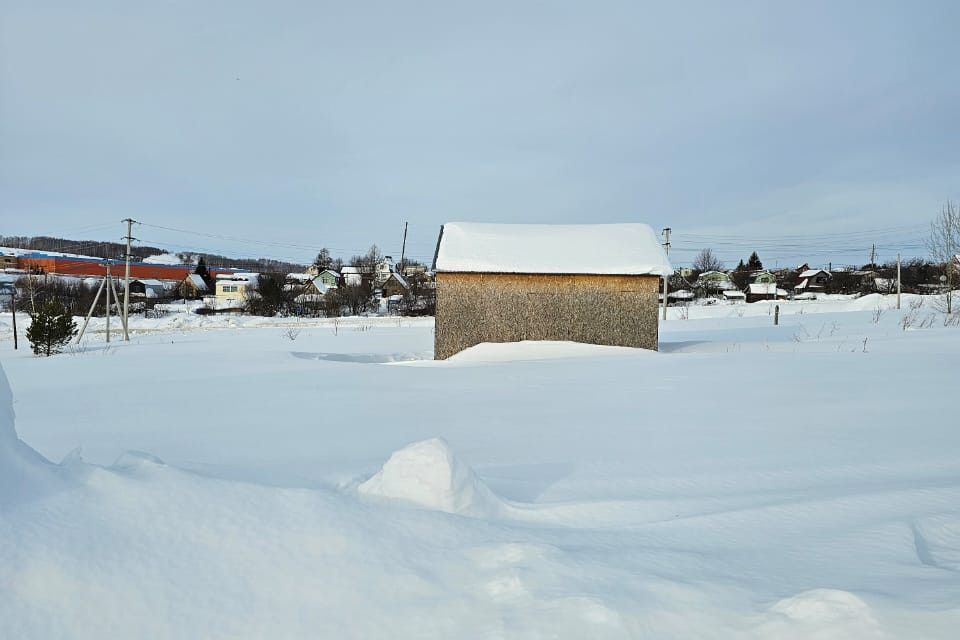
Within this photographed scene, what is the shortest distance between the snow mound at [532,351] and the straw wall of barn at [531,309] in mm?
523

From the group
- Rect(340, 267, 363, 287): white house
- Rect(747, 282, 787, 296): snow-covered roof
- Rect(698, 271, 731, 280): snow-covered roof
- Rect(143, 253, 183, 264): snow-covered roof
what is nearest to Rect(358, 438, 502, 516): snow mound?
Rect(340, 267, 363, 287): white house

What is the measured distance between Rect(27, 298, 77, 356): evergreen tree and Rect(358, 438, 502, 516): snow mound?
1959 cm

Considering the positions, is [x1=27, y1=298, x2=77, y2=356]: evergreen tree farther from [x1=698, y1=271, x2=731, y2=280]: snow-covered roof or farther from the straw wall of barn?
[x1=698, y1=271, x2=731, y2=280]: snow-covered roof

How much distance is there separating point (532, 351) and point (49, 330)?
48.9ft

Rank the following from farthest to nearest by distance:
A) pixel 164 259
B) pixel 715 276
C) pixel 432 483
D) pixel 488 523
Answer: pixel 164 259, pixel 715 276, pixel 432 483, pixel 488 523

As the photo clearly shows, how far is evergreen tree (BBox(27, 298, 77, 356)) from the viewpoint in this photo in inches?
716

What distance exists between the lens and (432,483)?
3.01 m

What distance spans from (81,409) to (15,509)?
548 cm

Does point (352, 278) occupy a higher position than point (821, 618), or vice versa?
point (352, 278)

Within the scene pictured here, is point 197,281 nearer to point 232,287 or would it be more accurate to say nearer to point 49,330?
point 232,287

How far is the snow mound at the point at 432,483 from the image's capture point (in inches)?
117

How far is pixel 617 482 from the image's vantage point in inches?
160

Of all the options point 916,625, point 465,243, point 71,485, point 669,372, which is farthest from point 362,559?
point 465,243

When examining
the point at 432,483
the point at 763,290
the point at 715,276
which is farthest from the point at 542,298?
the point at 715,276
